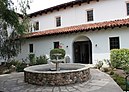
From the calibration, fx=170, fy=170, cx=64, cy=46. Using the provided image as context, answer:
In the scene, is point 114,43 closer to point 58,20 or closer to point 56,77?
point 58,20

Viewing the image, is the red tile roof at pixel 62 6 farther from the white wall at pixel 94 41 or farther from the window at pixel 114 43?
the window at pixel 114 43

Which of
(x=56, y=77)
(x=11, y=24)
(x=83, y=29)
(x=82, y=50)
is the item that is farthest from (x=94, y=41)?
(x=56, y=77)

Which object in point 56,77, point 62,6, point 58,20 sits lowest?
point 56,77

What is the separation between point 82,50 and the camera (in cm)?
1967

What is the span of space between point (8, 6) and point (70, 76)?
522cm

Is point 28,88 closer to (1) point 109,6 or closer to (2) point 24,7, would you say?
(2) point 24,7

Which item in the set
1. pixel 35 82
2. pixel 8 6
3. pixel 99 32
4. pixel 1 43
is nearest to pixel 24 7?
pixel 8 6

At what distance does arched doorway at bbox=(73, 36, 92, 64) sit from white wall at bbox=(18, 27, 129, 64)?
107cm

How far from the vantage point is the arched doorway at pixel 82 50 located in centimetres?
1900

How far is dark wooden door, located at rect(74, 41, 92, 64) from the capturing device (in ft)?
63.0

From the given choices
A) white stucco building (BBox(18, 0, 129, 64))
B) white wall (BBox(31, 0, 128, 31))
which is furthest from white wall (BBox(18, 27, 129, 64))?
white wall (BBox(31, 0, 128, 31))

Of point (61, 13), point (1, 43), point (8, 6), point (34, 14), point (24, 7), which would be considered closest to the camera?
point (8, 6)

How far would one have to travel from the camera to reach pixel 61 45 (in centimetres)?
1925

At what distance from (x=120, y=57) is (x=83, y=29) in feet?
14.9
